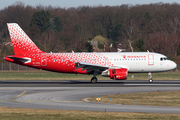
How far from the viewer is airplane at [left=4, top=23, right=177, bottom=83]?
41688 mm

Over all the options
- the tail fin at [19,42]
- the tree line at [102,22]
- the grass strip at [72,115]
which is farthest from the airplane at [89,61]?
the tree line at [102,22]

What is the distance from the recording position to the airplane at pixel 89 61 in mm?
41688

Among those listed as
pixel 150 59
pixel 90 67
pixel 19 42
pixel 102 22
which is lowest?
pixel 90 67

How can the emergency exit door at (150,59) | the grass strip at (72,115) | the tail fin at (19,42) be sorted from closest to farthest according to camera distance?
the grass strip at (72,115), the emergency exit door at (150,59), the tail fin at (19,42)

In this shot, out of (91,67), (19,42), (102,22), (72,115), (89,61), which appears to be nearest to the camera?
(72,115)

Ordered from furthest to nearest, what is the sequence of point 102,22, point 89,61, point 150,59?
point 102,22, point 89,61, point 150,59

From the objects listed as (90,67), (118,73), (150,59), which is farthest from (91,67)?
(150,59)

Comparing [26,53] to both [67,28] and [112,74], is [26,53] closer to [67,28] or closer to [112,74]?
[112,74]

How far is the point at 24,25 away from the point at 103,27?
163 ft

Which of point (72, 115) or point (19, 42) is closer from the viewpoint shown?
point (72, 115)

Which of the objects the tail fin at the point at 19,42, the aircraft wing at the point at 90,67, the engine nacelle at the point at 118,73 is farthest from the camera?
the tail fin at the point at 19,42

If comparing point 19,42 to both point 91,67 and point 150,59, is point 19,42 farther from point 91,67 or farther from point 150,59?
point 150,59

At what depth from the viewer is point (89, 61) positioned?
1662 inches

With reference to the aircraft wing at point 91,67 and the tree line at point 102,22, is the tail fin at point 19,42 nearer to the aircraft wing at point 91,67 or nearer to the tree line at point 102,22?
the aircraft wing at point 91,67
